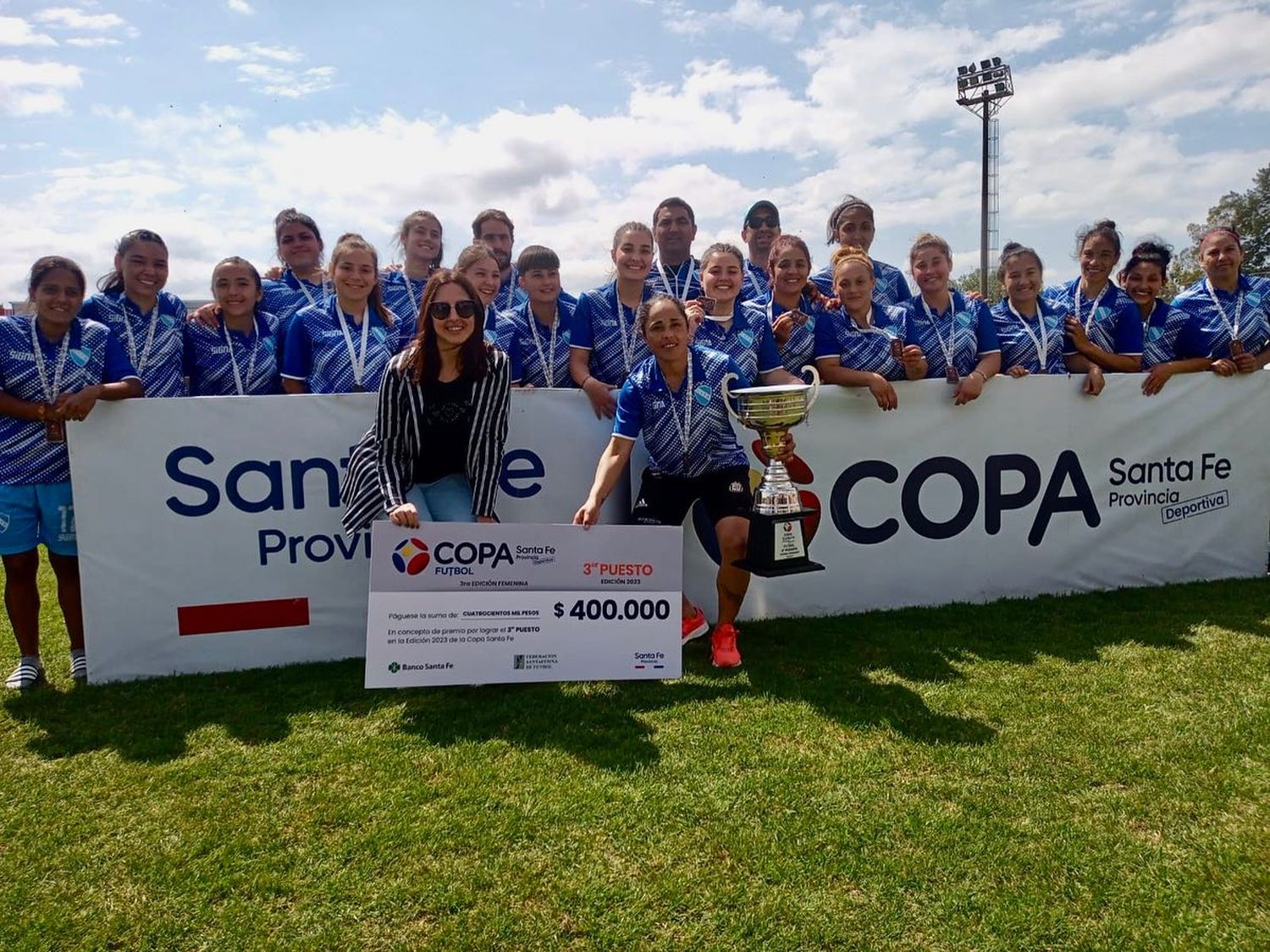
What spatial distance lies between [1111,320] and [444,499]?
4262mm

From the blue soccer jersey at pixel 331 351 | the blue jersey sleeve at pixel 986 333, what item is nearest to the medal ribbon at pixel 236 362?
the blue soccer jersey at pixel 331 351

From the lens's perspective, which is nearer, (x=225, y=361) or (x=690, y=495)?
(x=690, y=495)

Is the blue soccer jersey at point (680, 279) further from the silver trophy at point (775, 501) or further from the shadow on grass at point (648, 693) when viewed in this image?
the shadow on grass at point (648, 693)

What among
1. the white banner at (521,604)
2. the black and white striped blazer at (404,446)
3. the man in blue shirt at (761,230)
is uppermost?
the man in blue shirt at (761,230)

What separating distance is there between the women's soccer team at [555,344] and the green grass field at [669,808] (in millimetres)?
792

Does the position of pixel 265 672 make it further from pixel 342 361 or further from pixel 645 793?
pixel 645 793

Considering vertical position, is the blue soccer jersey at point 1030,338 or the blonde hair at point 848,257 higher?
the blonde hair at point 848,257

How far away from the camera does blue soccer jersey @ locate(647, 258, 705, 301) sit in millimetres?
4793

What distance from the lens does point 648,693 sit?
3.50 metres

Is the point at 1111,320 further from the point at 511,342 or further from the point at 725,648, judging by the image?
the point at 511,342

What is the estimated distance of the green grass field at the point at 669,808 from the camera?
80.9 inches

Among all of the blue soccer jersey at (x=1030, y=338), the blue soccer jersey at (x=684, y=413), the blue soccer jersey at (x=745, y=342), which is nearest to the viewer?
the blue soccer jersey at (x=684, y=413)

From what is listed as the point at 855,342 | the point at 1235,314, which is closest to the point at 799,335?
the point at 855,342

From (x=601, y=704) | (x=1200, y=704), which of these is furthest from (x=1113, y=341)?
(x=601, y=704)
